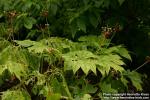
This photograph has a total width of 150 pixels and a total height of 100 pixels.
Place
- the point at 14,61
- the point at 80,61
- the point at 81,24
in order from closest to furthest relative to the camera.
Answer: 1. the point at 80,61
2. the point at 14,61
3. the point at 81,24

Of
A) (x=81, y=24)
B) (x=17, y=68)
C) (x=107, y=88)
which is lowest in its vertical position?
(x=107, y=88)

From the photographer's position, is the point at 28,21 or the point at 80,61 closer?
the point at 80,61

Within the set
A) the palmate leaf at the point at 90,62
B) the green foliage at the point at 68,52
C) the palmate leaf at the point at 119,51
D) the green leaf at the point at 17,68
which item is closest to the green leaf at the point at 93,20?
the green foliage at the point at 68,52

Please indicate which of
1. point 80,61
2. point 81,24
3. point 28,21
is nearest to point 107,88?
point 80,61

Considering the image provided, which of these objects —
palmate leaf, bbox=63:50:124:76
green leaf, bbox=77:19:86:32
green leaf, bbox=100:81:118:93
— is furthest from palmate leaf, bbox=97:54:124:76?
green leaf, bbox=77:19:86:32

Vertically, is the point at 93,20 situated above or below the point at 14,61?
above

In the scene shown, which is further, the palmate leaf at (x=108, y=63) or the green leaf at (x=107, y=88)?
the green leaf at (x=107, y=88)

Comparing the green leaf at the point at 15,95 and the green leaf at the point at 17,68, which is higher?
the green leaf at the point at 17,68

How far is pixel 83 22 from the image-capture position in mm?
3070

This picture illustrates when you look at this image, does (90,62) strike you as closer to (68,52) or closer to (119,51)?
(68,52)

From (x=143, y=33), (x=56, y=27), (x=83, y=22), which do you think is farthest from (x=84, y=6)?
(x=143, y=33)

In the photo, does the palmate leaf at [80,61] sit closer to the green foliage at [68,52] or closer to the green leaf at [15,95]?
the green foliage at [68,52]

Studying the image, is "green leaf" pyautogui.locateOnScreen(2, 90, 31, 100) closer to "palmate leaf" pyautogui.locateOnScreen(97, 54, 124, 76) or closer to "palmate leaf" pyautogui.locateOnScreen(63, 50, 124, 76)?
"palmate leaf" pyautogui.locateOnScreen(63, 50, 124, 76)

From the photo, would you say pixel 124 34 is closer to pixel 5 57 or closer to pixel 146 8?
pixel 146 8
